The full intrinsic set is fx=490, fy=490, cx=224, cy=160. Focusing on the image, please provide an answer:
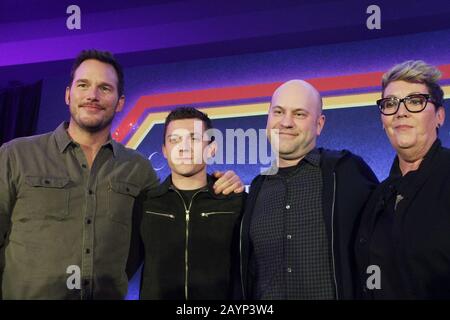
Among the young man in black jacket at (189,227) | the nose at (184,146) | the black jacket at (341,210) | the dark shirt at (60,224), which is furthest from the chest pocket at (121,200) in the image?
the black jacket at (341,210)

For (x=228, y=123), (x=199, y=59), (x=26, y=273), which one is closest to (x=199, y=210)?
(x=26, y=273)

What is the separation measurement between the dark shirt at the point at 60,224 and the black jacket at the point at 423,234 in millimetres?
Answer: 1063

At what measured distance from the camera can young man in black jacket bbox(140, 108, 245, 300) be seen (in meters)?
1.97

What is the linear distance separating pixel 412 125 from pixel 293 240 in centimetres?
65

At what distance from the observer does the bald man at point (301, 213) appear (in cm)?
191

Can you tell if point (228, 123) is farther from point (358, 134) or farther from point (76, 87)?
point (76, 87)

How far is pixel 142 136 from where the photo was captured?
14.6 ft

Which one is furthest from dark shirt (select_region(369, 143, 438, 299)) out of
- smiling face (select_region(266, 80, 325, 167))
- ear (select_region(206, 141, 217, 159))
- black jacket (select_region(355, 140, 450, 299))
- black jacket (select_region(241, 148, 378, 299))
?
ear (select_region(206, 141, 217, 159))

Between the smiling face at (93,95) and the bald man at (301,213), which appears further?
the smiling face at (93,95)

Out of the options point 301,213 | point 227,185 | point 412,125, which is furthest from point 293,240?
point 412,125

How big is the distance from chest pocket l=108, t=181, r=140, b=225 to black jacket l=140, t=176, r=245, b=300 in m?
0.17

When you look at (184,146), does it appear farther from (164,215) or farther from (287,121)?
(287,121)

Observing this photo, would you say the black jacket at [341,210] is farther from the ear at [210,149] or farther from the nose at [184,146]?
the nose at [184,146]

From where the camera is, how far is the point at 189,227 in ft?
6.59
